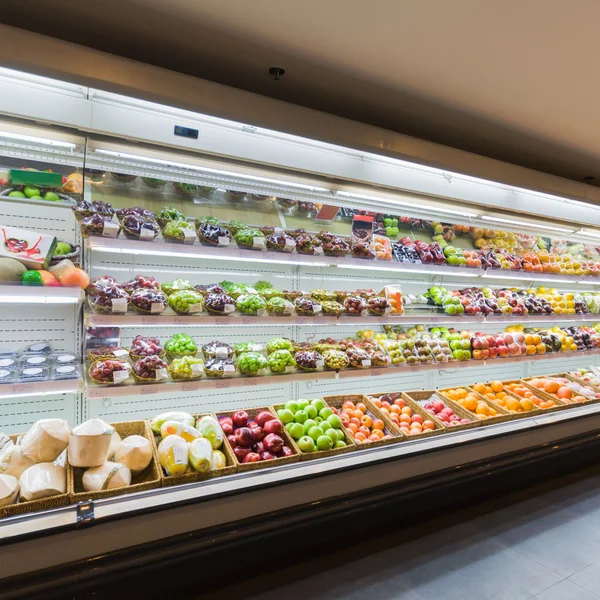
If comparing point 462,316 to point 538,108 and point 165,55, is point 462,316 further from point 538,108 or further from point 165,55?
point 165,55

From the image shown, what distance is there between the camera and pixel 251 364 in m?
2.62

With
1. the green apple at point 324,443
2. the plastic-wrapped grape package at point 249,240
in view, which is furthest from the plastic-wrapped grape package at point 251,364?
the plastic-wrapped grape package at point 249,240

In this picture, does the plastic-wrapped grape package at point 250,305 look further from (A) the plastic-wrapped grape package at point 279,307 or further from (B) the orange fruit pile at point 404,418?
(B) the orange fruit pile at point 404,418

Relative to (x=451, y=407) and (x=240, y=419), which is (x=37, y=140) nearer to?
(x=240, y=419)

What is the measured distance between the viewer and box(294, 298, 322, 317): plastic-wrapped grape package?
2.91m

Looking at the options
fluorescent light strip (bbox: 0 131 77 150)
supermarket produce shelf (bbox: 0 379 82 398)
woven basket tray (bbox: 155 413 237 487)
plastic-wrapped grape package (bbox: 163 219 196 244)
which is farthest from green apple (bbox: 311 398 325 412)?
fluorescent light strip (bbox: 0 131 77 150)

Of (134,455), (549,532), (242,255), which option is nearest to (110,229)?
(242,255)

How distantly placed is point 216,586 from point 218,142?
2125 millimetres

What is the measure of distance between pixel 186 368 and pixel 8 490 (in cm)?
91

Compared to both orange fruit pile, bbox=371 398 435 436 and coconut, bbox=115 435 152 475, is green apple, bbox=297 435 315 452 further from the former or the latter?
coconut, bbox=115 435 152 475

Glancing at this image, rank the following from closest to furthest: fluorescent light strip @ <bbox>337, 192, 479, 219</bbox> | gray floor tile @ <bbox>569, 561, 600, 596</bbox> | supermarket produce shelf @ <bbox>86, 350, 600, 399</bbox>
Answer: supermarket produce shelf @ <bbox>86, 350, 600, 399</bbox>
gray floor tile @ <bbox>569, 561, 600, 596</bbox>
fluorescent light strip @ <bbox>337, 192, 479, 219</bbox>

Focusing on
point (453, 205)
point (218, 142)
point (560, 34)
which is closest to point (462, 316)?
point (453, 205)

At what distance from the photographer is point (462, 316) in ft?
12.3

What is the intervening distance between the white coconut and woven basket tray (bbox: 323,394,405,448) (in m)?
1.65
